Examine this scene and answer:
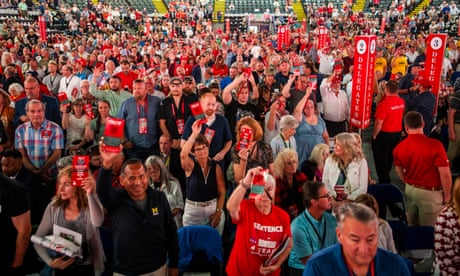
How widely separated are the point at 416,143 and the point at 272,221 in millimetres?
1772

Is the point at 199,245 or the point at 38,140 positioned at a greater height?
the point at 38,140

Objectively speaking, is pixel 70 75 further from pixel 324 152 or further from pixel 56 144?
pixel 324 152

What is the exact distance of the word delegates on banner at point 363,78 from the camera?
5.59 m

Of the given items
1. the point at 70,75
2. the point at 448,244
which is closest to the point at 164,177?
the point at 448,244

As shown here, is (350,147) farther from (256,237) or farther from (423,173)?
(256,237)

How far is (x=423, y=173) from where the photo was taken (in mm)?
3646

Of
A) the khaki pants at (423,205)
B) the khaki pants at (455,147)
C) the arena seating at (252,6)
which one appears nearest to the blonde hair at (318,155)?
the khaki pants at (423,205)

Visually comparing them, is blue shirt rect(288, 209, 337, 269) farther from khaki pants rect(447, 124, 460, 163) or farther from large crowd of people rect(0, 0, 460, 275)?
khaki pants rect(447, 124, 460, 163)

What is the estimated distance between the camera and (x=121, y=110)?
4781 mm

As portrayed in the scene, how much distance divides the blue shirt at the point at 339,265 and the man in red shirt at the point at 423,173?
2.03 m

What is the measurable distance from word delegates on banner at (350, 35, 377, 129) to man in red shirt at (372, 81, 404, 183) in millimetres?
491

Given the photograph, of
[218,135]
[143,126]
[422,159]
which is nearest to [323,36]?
[143,126]

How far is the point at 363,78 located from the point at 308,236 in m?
3.66

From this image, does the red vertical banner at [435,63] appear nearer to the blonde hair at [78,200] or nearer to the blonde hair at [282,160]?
the blonde hair at [282,160]
